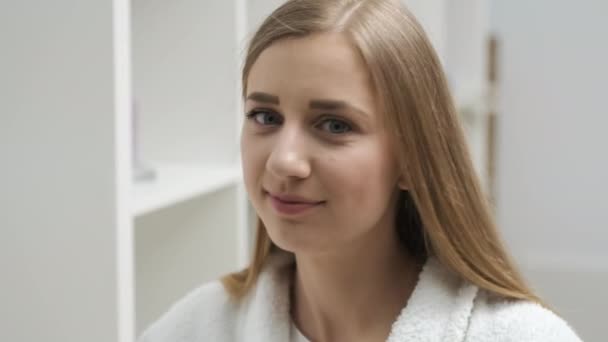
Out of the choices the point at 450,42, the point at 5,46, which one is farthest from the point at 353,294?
the point at 450,42

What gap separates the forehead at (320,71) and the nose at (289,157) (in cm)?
3

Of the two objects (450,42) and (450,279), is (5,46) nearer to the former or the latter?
(450,279)

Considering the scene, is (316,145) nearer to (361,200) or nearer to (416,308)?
(361,200)

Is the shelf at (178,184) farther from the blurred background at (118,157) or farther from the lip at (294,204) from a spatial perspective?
the lip at (294,204)

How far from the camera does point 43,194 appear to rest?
0.69 metres

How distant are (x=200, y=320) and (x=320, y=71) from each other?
0.34 m

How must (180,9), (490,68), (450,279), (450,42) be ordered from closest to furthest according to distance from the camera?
(450,279) < (180,9) < (450,42) < (490,68)

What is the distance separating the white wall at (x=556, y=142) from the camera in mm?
2793

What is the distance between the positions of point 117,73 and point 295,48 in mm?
177

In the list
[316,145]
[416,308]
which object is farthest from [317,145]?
[416,308]

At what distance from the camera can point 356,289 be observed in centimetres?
74

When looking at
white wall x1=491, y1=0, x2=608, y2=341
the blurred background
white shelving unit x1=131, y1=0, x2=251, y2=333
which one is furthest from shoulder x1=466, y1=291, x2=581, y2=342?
white wall x1=491, y1=0, x2=608, y2=341

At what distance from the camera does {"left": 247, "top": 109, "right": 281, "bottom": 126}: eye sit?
66cm

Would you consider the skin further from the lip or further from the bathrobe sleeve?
the bathrobe sleeve
